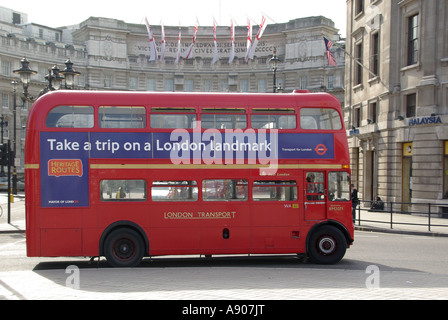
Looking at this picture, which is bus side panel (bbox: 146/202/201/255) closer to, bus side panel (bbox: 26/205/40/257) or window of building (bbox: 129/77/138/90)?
bus side panel (bbox: 26/205/40/257)

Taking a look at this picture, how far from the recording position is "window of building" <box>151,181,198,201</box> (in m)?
12.1

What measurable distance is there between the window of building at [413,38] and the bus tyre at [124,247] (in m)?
23.9

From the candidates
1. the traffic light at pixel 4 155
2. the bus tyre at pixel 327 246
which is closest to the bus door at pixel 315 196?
the bus tyre at pixel 327 246

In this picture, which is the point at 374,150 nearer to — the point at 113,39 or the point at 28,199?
the point at 28,199

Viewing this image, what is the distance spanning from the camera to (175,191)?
12.2 m

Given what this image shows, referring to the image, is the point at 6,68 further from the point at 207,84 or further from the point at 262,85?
the point at 262,85

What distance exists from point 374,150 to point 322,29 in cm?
4927

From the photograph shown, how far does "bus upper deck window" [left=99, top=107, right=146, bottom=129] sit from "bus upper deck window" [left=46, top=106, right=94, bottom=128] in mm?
317

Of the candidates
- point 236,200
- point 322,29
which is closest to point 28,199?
point 236,200

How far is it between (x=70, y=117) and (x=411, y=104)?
2386cm

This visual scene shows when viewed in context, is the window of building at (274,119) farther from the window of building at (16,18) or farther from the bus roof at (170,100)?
the window of building at (16,18)

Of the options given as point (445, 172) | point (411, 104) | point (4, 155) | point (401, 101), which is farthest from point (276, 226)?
point (401, 101)

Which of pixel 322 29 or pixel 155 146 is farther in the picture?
pixel 322 29
